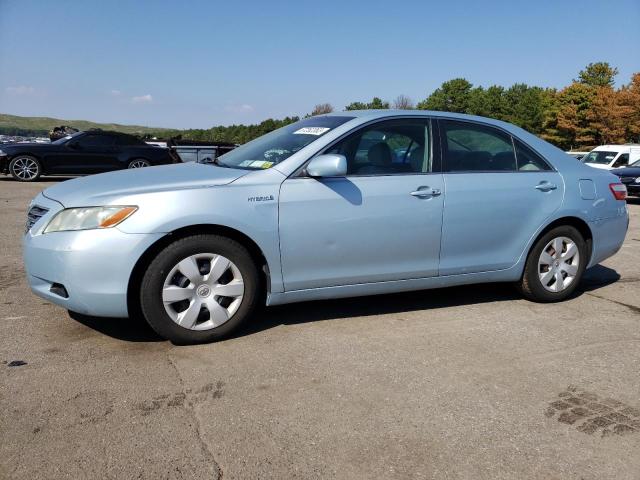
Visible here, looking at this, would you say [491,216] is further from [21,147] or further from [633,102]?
[633,102]

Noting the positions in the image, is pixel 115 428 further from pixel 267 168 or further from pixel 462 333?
pixel 462 333

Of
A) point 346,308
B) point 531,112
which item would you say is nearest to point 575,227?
point 346,308

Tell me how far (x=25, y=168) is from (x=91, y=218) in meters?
13.6

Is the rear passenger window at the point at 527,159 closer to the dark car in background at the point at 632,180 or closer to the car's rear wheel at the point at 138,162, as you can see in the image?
the dark car in background at the point at 632,180

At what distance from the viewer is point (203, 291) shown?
3.45 metres

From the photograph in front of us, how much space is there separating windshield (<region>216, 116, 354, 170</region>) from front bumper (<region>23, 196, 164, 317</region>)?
99cm

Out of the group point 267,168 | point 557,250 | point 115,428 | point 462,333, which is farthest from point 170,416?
point 557,250

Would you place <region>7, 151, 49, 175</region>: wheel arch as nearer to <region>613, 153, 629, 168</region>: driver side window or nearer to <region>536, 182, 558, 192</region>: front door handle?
<region>536, 182, 558, 192</region>: front door handle

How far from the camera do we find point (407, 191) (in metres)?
3.91

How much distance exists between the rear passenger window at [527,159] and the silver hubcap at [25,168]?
14109 mm


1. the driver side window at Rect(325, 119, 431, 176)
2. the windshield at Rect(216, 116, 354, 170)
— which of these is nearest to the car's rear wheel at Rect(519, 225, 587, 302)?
the driver side window at Rect(325, 119, 431, 176)

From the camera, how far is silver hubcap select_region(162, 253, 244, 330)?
11.1 ft

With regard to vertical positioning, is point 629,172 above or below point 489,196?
below

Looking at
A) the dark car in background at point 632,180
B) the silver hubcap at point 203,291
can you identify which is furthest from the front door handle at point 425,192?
the dark car in background at point 632,180
